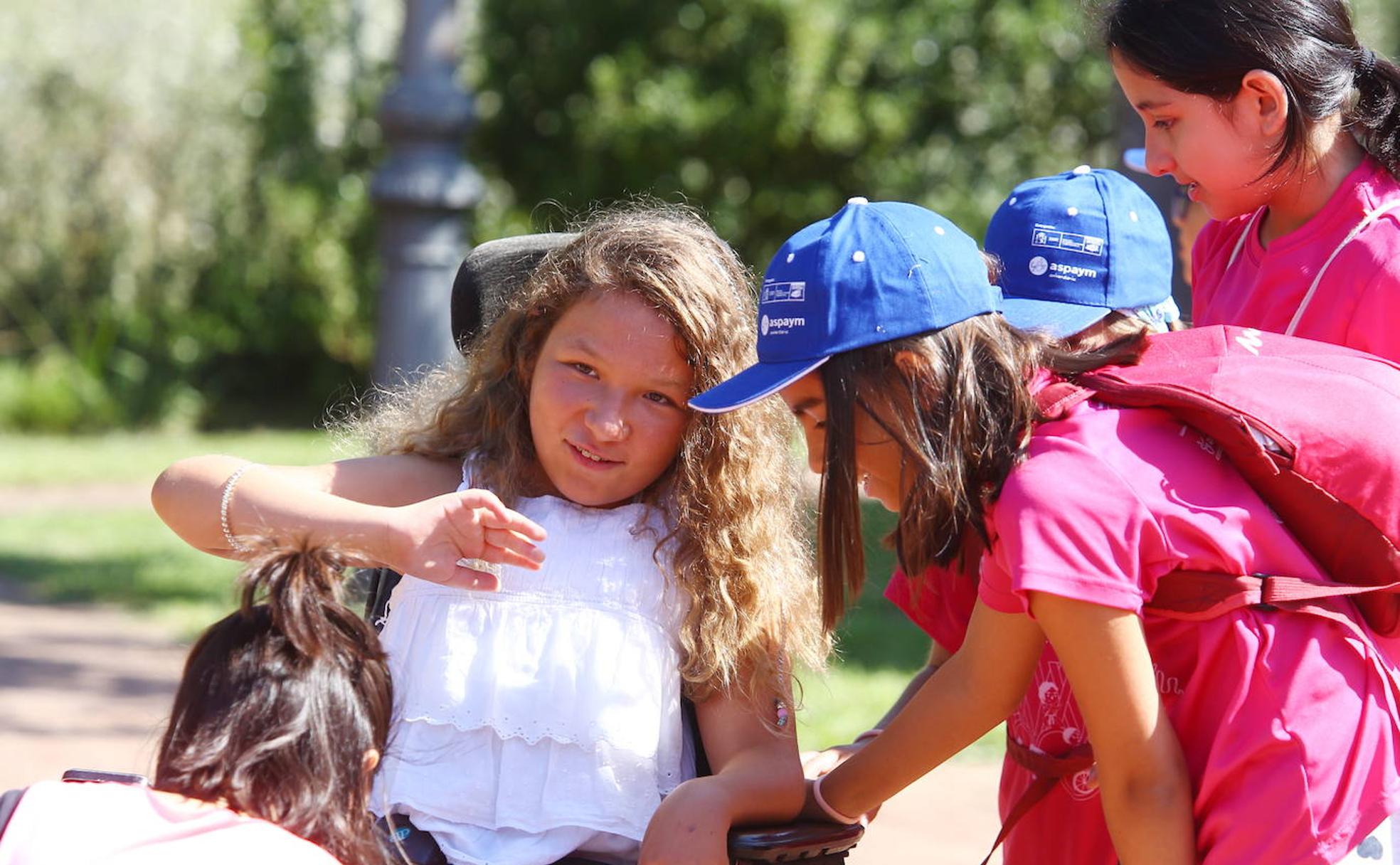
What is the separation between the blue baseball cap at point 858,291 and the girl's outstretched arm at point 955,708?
1.26 ft

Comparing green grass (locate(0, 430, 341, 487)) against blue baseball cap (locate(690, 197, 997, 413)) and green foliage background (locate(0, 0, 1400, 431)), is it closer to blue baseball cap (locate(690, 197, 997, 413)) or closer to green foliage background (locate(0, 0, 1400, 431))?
green foliage background (locate(0, 0, 1400, 431))

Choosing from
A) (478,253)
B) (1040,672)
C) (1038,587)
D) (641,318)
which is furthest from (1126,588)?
(478,253)

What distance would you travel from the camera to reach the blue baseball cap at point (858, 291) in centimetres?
191

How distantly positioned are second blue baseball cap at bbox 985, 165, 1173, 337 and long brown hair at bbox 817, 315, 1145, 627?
48cm

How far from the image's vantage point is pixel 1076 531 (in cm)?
175

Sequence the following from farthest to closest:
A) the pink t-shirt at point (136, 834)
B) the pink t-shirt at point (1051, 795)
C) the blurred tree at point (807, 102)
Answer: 1. the blurred tree at point (807, 102)
2. the pink t-shirt at point (1051, 795)
3. the pink t-shirt at point (136, 834)

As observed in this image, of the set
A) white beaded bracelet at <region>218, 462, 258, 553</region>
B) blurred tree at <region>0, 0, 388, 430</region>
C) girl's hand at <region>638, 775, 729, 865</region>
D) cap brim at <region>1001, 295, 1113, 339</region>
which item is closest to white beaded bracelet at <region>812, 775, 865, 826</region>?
girl's hand at <region>638, 775, 729, 865</region>

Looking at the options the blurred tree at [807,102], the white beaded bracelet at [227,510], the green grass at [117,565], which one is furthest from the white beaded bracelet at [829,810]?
the blurred tree at [807,102]

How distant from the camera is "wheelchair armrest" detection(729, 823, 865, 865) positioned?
2.14m

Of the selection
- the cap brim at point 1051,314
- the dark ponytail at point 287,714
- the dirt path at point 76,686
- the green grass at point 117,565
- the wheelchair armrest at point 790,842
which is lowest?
the green grass at point 117,565

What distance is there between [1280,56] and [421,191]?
4.36m

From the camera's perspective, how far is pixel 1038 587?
1723mm

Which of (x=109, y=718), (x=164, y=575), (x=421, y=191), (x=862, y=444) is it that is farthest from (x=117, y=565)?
(x=862, y=444)

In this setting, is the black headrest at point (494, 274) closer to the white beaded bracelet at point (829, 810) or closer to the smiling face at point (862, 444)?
the smiling face at point (862, 444)
